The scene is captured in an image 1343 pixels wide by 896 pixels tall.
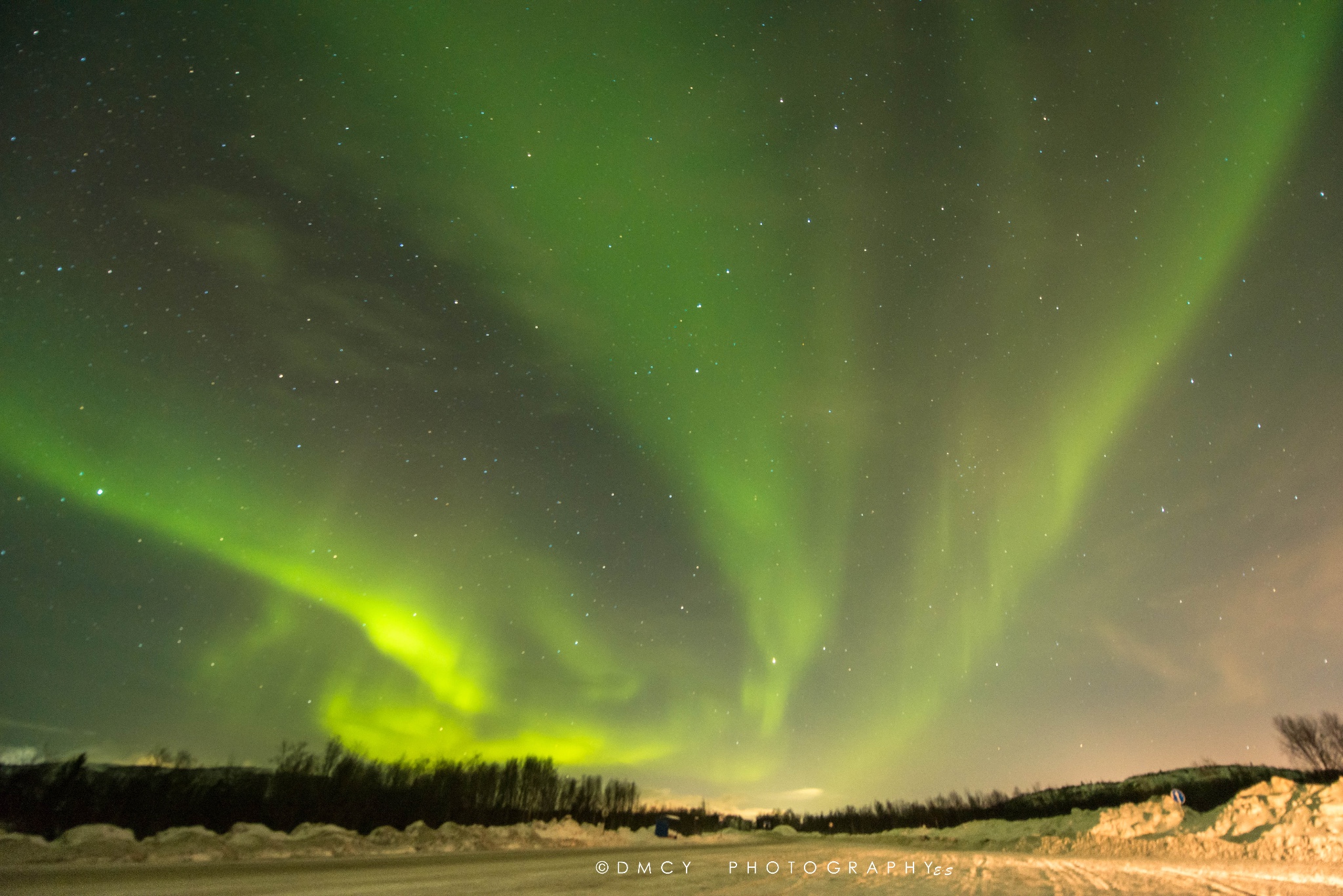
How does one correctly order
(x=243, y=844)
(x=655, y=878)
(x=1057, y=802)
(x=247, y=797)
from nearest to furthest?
1. (x=655, y=878)
2. (x=243, y=844)
3. (x=247, y=797)
4. (x=1057, y=802)

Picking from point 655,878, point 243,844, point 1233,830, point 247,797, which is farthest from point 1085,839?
point 247,797

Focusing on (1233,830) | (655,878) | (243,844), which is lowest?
(655,878)

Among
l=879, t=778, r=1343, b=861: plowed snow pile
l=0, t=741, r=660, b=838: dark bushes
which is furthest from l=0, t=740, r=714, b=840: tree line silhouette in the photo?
l=879, t=778, r=1343, b=861: plowed snow pile

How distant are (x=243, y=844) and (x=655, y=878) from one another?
1720 centimetres

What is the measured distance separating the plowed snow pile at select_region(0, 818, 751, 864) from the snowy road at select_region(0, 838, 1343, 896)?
1.97 m

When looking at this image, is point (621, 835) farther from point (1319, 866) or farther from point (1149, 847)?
point (1319, 866)

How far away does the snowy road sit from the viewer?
12.4 m

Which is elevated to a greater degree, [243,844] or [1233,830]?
[243,844]

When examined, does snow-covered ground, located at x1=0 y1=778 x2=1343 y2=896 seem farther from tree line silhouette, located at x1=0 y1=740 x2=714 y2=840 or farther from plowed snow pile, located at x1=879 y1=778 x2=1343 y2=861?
tree line silhouette, located at x1=0 y1=740 x2=714 y2=840

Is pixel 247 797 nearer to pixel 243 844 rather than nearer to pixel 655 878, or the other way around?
pixel 243 844

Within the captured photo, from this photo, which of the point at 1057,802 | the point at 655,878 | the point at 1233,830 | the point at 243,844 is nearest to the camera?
the point at 655,878

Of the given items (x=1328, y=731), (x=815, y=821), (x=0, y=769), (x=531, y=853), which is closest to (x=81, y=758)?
(x=0, y=769)

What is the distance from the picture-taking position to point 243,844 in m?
22.0

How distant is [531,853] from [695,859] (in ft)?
29.8
